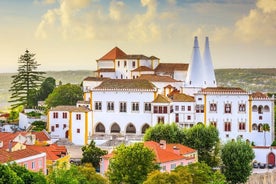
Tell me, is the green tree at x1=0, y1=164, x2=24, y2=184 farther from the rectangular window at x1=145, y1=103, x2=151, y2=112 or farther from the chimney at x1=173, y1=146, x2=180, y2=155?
the rectangular window at x1=145, y1=103, x2=151, y2=112

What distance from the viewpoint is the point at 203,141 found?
52.2 m

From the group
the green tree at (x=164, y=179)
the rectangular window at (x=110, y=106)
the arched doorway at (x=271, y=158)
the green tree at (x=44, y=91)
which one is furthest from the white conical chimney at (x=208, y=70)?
the green tree at (x=164, y=179)

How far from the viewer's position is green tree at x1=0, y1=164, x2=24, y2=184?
26.9m

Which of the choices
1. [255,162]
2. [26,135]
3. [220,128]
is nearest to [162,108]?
[220,128]

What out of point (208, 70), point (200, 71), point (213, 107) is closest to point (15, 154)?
point (213, 107)

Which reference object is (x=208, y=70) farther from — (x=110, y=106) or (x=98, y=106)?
(x=98, y=106)

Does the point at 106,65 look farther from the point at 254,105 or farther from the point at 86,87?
the point at 254,105

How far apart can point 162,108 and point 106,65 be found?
54.2ft

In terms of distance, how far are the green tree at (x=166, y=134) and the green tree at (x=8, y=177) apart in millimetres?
25542

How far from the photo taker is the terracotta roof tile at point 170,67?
71750 mm

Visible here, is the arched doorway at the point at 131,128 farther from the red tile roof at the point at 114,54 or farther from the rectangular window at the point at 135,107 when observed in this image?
the red tile roof at the point at 114,54

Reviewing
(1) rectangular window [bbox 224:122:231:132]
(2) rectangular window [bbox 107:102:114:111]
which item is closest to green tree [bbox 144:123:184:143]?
(1) rectangular window [bbox 224:122:231:132]

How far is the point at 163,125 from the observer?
53.3m

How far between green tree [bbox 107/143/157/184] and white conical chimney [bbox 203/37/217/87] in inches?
970
